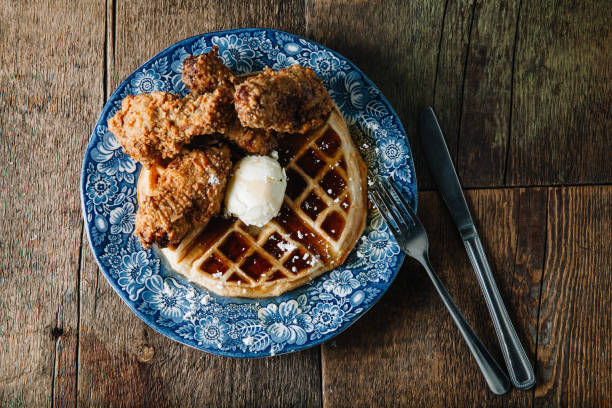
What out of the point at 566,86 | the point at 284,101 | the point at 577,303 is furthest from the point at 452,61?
the point at 577,303

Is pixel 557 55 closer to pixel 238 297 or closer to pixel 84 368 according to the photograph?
pixel 238 297

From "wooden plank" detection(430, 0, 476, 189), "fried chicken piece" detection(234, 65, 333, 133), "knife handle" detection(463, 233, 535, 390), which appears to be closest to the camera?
"fried chicken piece" detection(234, 65, 333, 133)

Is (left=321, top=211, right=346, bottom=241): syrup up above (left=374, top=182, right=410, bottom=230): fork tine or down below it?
below

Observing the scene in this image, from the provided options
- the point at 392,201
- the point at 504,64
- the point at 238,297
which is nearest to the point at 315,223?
the point at 392,201

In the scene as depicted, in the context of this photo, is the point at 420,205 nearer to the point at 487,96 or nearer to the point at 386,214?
the point at 386,214

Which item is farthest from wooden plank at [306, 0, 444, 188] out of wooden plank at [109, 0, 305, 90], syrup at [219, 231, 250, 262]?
syrup at [219, 231, 250, 262]

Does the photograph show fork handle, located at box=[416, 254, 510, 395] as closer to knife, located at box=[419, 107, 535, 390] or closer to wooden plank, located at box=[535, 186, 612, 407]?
knife, located at box=[419, 107, 535, 390]

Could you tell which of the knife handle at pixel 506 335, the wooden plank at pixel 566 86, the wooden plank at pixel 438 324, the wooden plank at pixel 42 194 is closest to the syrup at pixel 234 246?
→ the wooden plank at pixel 438 324
